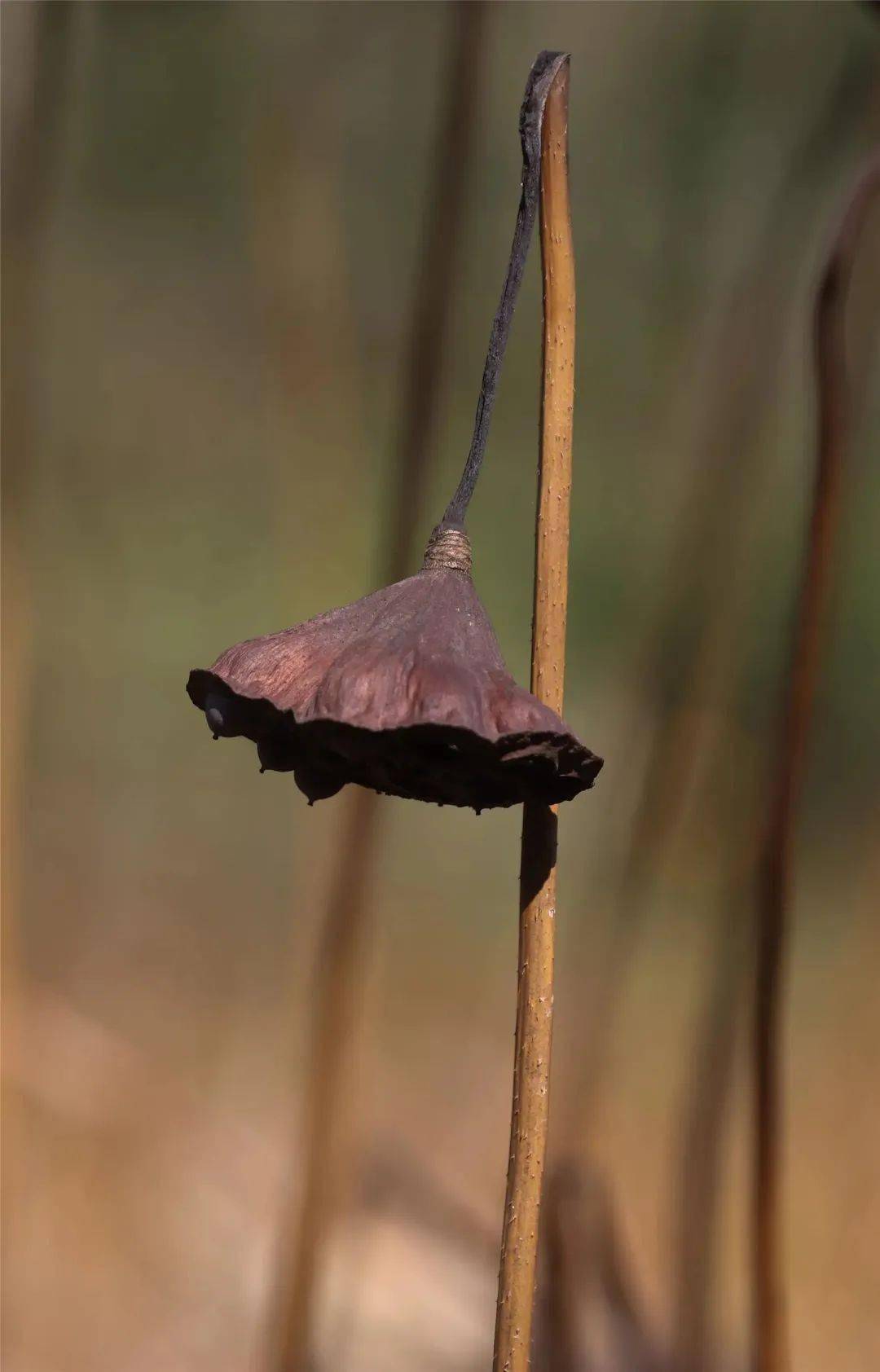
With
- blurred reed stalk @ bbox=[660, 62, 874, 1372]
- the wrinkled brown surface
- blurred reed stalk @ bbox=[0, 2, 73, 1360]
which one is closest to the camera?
the wrinkled brown surface

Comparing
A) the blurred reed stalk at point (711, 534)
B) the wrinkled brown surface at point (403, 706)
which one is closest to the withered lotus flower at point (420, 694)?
the wrinkled brown surface at point (403, 706)

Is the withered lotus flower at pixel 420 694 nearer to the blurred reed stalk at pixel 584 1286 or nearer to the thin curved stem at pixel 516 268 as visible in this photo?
the thin curved stem at pixel 516 268

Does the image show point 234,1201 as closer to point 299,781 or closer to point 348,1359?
point 348,1359

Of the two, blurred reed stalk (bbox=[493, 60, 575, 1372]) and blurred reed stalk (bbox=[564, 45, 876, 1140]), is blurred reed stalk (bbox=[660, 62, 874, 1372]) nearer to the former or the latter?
blurred reed stalk (bbox=[564, 45, 876, 1140])

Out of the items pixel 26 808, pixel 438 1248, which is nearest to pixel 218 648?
pixel 26 808

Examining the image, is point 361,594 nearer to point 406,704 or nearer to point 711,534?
point 711,534

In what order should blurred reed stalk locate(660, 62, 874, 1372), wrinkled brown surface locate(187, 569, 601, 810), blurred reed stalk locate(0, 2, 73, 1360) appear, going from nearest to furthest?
wrinkled brown surface locate(187, 569, 601, 810)
blurred reed stalk locate(660, 62, 874, 1372)
blurred reed stalk locate(0, 2, 73, 1360)

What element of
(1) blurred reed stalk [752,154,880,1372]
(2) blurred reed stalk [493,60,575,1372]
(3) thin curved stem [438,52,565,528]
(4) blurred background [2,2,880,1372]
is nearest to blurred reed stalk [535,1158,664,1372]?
(4) blurred background [2,2,880,1372]

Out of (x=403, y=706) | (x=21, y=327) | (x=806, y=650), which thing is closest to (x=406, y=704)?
(x=403, y=706)
